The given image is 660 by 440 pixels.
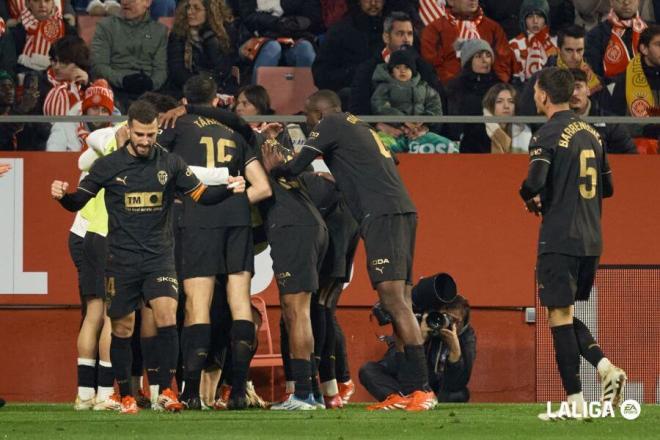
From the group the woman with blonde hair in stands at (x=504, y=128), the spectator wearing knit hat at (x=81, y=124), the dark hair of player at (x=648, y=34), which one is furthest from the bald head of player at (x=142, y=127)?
the dark hair of player at (x=648, y=34)

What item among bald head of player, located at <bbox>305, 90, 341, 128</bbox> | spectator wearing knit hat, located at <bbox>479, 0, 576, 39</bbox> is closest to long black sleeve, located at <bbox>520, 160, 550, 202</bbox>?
bald head of player, located at <bbox>305, 90, 341, 128</bbox>

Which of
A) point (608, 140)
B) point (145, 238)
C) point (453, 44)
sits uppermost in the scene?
point (453, 44)

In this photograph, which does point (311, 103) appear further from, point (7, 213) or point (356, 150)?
point (7, 213)

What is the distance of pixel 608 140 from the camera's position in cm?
1425

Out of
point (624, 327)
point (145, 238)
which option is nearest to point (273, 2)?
point (624, 327)

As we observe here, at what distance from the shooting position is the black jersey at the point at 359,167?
1098cm

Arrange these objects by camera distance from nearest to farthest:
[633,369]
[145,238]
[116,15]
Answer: [145,238]
[633,369]
[116,15]

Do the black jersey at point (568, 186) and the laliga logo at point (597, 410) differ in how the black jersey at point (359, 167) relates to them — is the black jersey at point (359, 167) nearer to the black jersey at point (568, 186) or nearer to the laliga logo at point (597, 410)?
the black jersey at point (568, 186)

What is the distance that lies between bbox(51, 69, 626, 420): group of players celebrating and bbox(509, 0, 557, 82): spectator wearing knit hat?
174 inches

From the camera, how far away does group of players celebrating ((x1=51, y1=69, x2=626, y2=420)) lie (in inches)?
390

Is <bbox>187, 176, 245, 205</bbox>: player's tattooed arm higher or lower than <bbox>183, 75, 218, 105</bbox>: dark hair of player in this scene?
lower

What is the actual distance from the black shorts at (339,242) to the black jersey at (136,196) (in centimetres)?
165

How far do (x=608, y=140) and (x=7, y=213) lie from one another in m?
5.47

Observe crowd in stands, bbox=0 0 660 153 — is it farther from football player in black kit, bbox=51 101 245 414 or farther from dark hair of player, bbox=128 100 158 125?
dark hair of player, bbox=128 100 158 125
